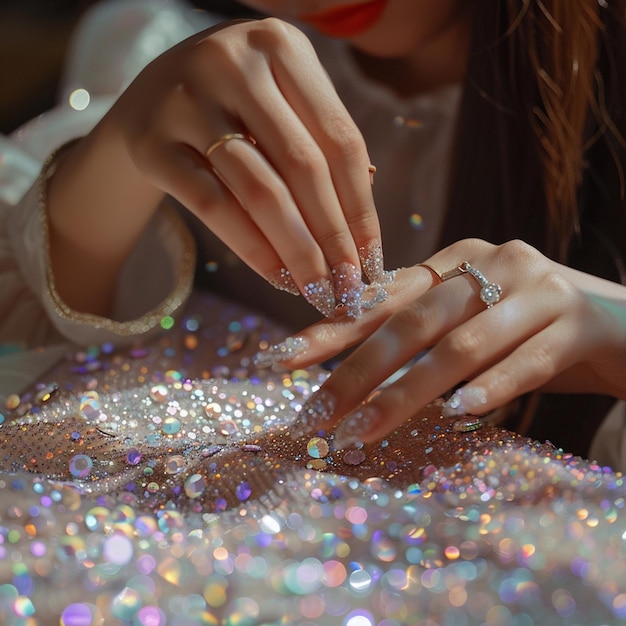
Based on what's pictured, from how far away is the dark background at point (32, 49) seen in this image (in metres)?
0.80

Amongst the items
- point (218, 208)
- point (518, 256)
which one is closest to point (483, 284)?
point (518, 256)

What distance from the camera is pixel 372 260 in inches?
13.3

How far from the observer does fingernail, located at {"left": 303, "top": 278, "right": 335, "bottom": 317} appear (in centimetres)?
32

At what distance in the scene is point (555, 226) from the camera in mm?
486

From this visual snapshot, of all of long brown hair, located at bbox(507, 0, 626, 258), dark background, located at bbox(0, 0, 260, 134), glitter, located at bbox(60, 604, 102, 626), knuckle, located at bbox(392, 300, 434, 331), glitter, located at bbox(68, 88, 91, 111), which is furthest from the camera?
dark background, located at bbox(0, 0, 260, 134)

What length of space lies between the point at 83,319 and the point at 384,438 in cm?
24

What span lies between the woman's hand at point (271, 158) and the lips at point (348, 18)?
0.17 meters

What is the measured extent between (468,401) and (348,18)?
0.35 meters

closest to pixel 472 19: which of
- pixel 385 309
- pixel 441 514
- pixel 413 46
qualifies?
pixel 413 46

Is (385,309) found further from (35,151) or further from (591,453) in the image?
(35,151)

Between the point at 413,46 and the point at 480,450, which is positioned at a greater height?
the point at 413,46

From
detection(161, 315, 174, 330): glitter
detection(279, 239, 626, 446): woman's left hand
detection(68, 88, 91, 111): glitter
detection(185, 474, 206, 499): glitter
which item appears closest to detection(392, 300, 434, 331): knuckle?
detection(279, 239, 626, 446): woman's left hand

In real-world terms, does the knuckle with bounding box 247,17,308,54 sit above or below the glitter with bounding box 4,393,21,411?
above

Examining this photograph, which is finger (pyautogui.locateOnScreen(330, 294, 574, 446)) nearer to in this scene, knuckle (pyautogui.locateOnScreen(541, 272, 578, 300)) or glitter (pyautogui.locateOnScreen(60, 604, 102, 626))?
knuckle (pyautogui.locateOnScreen(541, 272, 578, 300))
